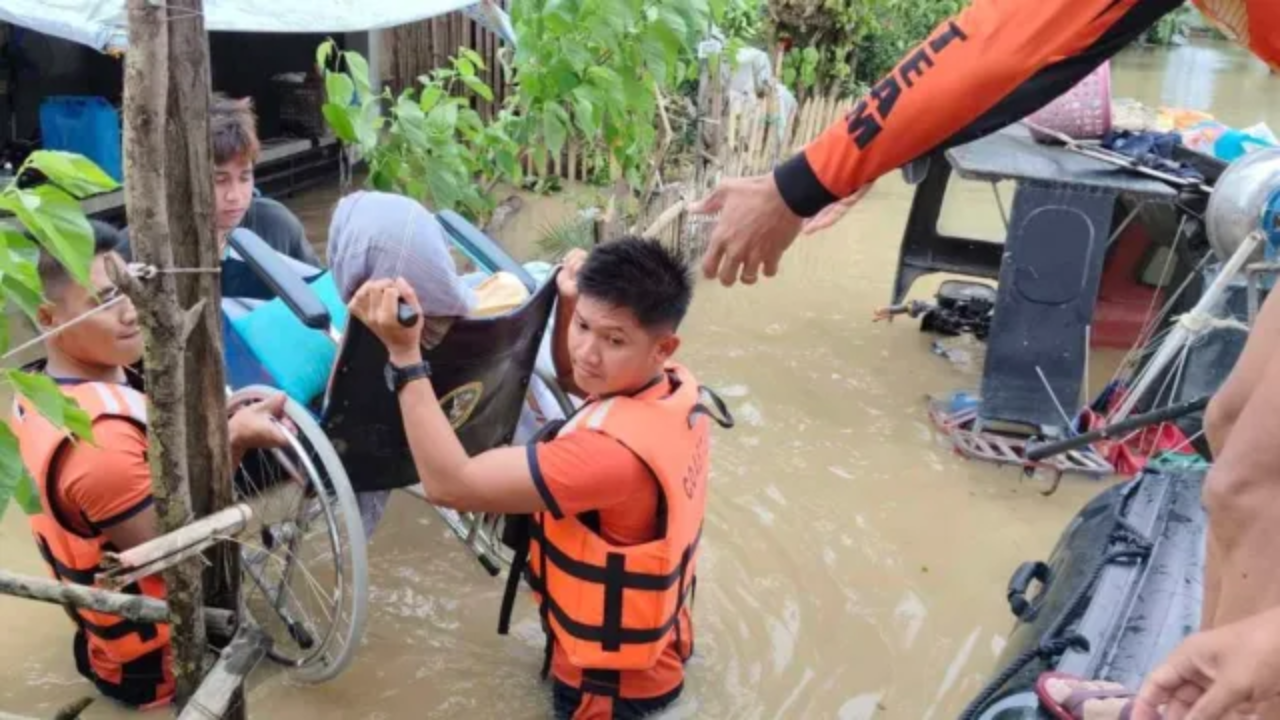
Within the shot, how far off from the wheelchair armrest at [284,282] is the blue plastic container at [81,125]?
436 cm

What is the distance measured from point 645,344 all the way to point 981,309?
3.80 meters

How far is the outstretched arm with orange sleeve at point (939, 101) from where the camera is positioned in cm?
156

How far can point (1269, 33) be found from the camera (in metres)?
1.50

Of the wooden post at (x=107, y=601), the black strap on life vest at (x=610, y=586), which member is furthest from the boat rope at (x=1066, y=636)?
the wooden post at (x=107, y=601)

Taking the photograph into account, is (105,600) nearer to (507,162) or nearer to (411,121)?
(411,121)

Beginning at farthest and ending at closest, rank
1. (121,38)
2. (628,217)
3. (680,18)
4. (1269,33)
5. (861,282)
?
(861,282) < (628,217) < (121,38) < (680,18) < (1269,33)

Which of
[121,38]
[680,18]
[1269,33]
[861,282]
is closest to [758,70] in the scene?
[861,282]

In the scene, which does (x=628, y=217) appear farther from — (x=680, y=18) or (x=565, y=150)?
(x=565, y=150)

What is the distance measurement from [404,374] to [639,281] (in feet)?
1.68

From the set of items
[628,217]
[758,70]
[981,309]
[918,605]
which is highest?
[758,70]

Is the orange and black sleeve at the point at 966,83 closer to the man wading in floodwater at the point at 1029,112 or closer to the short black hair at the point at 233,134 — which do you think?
the man wading in floodwater at the point at 1029,112

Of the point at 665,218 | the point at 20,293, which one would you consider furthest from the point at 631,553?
the point at 665,218

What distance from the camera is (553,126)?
161 inches

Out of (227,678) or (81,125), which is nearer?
(227,678)
